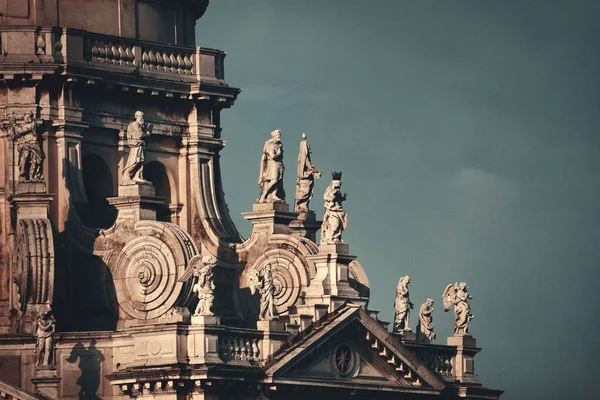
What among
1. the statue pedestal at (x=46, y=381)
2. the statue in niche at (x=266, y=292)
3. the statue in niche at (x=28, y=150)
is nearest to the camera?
the statue pedestal at (x=46, y=381)

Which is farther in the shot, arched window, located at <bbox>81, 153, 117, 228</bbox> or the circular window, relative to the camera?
arched window, located at <bbox>81, 153, 117, 228</bbox>

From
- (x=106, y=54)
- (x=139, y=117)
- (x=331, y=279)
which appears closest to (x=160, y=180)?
(x=139, y=117)

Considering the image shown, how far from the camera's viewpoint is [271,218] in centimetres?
12850

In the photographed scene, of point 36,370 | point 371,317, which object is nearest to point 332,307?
point 371,317

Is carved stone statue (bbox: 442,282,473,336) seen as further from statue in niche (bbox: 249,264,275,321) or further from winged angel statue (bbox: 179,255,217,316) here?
winged angel statue (bbox: 179,255,217,316)

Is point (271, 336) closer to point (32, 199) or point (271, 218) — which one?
point (271, 218)

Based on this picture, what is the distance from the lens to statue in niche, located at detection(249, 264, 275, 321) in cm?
12431

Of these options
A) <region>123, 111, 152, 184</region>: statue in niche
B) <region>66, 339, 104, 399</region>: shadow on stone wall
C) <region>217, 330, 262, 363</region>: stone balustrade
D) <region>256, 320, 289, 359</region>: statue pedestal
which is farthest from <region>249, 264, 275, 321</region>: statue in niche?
<region>66, 339, 104, 399</region>: shadow on stone wall

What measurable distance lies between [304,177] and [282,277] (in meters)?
4.06

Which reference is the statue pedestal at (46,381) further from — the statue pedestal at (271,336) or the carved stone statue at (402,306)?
the carved stone statue at (402,306)

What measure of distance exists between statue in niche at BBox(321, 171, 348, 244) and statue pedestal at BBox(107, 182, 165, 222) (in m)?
5.21

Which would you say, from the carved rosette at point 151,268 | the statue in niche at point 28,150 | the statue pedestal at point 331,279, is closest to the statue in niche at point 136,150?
the carved rosette at point 151,268

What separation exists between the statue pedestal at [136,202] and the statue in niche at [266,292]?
397 centimetres

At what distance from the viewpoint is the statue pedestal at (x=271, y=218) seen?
422 feet
